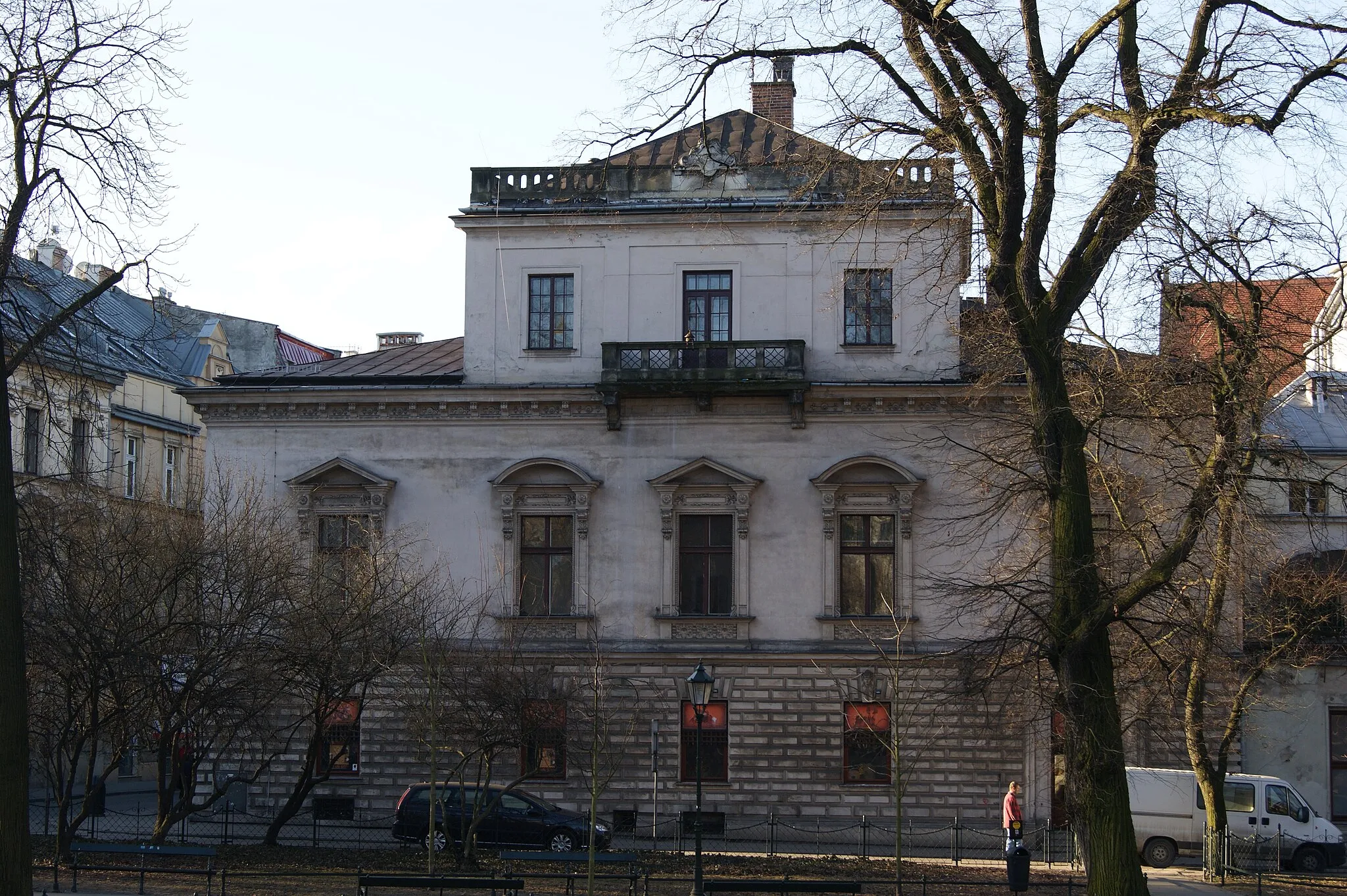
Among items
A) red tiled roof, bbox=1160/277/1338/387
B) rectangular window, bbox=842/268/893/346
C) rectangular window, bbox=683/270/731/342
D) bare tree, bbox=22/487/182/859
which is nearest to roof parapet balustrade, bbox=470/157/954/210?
rectangular window, bbox=683/270/731/342

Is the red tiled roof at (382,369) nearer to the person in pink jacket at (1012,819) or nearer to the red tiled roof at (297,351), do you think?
the person in pink jacket at (1012,819)

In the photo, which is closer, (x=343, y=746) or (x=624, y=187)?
(x=343, y=746)

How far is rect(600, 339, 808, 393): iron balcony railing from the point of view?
111 ft

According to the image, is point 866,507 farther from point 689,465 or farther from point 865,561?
point 689,465

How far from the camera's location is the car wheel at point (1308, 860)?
30.1 metres

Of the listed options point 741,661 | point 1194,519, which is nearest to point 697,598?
point 741,661

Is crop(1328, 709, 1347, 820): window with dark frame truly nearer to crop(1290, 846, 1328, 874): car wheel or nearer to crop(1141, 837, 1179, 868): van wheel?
crop(1290, 846, 1328, 874): car wheel

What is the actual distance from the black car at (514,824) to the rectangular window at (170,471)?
1105 inches

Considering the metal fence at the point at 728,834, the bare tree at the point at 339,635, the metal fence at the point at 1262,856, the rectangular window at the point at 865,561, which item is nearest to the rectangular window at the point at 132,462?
the metal fence at the point at 728,834

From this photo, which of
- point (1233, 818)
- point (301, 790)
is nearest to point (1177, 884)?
point (1233, 818)

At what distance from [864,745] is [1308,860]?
9618mm

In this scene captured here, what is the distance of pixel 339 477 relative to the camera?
35625 millimetres

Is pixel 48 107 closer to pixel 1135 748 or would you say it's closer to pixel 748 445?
pixel 748 445

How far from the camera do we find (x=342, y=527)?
35594 mm
